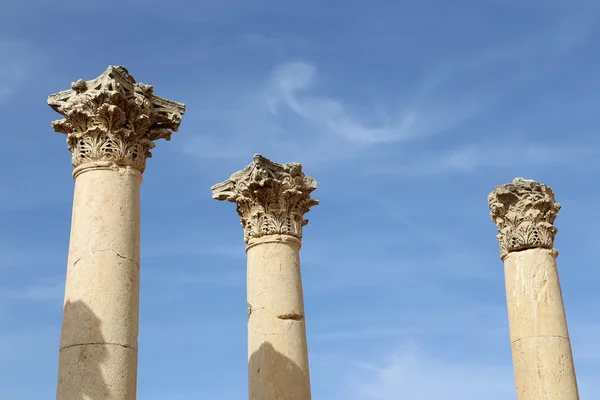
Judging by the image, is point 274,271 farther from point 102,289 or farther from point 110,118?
point 102,289

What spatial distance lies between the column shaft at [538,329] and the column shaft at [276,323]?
282 inches

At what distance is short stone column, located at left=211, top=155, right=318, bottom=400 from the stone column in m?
6.82

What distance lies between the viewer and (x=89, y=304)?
1698cm

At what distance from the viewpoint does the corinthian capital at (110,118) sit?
18734mm

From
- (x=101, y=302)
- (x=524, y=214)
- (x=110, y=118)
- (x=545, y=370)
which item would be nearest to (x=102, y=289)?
(x=101, y=302)

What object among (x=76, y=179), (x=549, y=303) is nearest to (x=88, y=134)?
(x=76, y=179)

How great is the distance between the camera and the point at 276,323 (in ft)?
78.8

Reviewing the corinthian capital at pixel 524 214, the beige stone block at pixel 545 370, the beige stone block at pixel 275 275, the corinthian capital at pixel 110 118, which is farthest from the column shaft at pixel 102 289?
the corinthian capital at pixel 524 214

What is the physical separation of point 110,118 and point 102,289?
12.7ft

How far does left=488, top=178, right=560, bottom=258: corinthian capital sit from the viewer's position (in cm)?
2848

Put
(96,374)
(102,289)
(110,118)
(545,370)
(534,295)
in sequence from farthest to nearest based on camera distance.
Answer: (534,295) < (545,370) < (110,118) < (102,289) < (96,374)

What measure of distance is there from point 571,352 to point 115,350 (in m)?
15.8

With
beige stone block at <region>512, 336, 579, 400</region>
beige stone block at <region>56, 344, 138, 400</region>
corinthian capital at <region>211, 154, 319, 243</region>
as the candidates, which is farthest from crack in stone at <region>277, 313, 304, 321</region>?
beige stone block at <region>56, 344, 138, 400</region>

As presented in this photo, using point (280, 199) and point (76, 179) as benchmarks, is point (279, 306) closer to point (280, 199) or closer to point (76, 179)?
Answer: point (280, 199)
